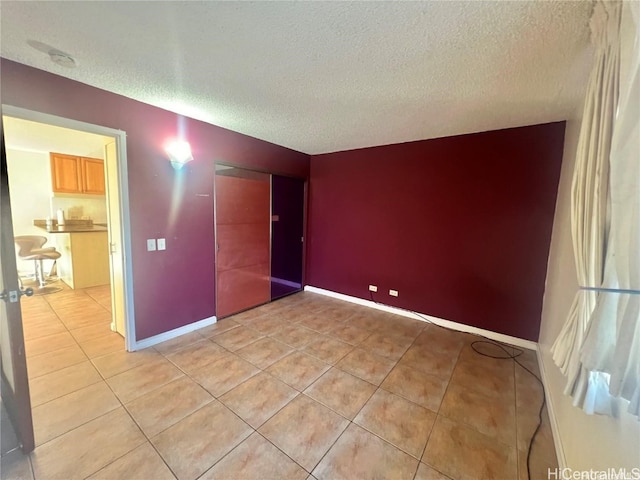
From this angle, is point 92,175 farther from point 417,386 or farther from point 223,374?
point 417,386

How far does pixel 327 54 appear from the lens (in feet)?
5.32

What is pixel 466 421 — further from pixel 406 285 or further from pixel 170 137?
pixel 170 137

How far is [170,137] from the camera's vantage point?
2650 mm

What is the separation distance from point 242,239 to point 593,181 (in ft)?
11.0

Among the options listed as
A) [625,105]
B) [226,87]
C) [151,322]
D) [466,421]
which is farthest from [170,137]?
[466,421]

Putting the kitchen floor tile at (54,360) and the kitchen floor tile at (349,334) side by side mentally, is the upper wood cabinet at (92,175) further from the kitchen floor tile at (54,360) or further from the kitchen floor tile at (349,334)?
the kitchen floor tile at (349,334)

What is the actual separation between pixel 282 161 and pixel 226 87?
6.05 ft

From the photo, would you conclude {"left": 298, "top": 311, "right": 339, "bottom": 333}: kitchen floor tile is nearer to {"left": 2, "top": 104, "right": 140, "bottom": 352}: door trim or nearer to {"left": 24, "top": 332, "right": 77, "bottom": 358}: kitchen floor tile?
{"left": 2, "top": 104, "right": 140, "bottom": 352}: door trim

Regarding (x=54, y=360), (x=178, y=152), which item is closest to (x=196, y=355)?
(x=54, y=360)

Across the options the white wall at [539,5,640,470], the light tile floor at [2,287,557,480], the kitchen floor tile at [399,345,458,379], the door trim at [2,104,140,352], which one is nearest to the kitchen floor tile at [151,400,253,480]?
the light tile floor at [2,287,557,480]

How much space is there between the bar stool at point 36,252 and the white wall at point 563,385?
6.63m

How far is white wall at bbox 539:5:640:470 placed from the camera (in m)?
0.95

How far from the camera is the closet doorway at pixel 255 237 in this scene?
327 cm

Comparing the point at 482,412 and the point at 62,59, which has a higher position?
the point at 62,59
